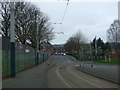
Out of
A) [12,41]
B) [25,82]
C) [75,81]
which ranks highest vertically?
[12,41]

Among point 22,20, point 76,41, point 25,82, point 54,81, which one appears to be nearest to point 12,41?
point 54,81

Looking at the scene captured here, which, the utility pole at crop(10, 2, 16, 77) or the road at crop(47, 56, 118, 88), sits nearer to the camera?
the road at crop(47, 56, 118, 88)

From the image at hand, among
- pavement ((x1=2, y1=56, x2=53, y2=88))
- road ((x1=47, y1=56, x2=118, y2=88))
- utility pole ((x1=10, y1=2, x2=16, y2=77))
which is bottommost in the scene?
road ((x1=47, y1=56, x2=118, y2=88))

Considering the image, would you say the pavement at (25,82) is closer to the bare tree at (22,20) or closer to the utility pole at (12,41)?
the utility pole at (12,41)

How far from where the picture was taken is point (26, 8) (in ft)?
204

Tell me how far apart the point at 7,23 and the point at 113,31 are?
42233 millimetres

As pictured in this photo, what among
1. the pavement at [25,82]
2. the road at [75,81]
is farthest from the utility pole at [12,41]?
the road at [75,81]

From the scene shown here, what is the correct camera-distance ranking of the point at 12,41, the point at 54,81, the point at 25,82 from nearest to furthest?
the point at 25,82 → the point at 54,81 → the point at 12,41


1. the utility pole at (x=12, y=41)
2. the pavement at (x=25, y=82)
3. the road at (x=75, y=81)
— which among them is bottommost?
the road at (x=75, y=81)

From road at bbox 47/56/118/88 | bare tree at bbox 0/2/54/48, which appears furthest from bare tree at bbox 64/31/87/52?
road at bbox 47/56/118/88

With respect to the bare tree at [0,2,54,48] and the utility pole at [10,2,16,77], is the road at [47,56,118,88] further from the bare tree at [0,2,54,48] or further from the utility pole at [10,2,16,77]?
the bare tree at [0,2,54,48]

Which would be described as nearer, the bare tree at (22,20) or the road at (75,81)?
the road at (75,81)

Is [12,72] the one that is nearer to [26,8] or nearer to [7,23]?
[7,23]

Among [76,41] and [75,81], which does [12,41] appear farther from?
[76,41]
